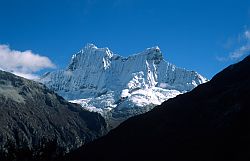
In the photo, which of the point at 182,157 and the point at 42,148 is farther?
the point at 182,157

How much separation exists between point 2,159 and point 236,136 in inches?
4431

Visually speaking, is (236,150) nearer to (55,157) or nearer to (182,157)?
(182,157)

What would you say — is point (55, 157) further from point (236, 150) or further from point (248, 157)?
point (236, 150)

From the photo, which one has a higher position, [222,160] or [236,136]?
[236,136]

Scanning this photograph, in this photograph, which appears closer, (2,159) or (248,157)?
(2,159)

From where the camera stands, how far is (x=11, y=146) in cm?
10975

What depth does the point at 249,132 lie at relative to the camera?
194 m

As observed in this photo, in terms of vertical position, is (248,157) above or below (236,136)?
below

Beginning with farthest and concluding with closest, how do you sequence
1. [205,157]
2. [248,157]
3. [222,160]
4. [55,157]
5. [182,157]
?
1. [182,157]
2. [205,157]
3. [222,160]
4. [248,157]
5. [55,157]

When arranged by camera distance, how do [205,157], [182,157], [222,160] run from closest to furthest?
[222,160]
[205,157]
[182,157]

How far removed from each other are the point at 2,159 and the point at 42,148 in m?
9.89

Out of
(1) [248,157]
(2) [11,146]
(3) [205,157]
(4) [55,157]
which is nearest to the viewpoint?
(2) [11,146]

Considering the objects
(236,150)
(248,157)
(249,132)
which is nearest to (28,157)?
(248,157)

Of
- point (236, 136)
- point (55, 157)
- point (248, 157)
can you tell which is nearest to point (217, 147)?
point (236, 136)
